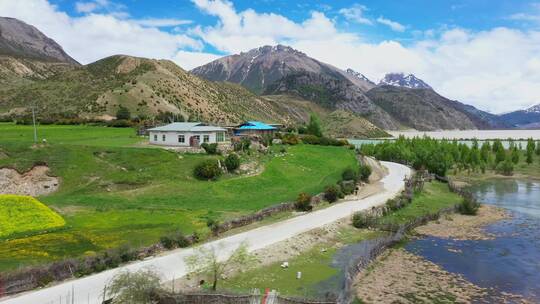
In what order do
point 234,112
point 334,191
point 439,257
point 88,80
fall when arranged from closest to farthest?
1. point 439,257
2. point 334,191
3. point 88,80
4. point 234,112

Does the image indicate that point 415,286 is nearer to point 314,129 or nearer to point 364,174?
point 364,174

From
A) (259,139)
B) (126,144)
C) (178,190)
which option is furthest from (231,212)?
(259,139)

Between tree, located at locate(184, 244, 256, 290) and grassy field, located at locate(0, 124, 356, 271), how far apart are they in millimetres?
6293

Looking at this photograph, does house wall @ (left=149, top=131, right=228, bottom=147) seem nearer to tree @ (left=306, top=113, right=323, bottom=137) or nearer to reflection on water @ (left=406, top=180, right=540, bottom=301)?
reflection on water @ (left=406, top=180, right=540, bottom=301)

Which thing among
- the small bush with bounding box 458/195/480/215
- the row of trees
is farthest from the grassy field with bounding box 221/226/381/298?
the row of trees

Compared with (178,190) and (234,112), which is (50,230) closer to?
(178,190)

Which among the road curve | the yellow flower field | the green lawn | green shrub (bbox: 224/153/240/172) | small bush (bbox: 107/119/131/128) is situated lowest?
the green lawn

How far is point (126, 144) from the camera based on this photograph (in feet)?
240

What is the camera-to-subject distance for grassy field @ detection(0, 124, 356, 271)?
35562 mm

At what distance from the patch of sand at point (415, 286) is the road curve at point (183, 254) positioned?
8858mm

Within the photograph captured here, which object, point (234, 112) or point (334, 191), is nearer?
point (334, 191)

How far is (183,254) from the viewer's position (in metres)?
34.3

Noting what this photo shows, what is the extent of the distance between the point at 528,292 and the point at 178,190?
3735 centimetres

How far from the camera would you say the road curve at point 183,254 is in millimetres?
25469
